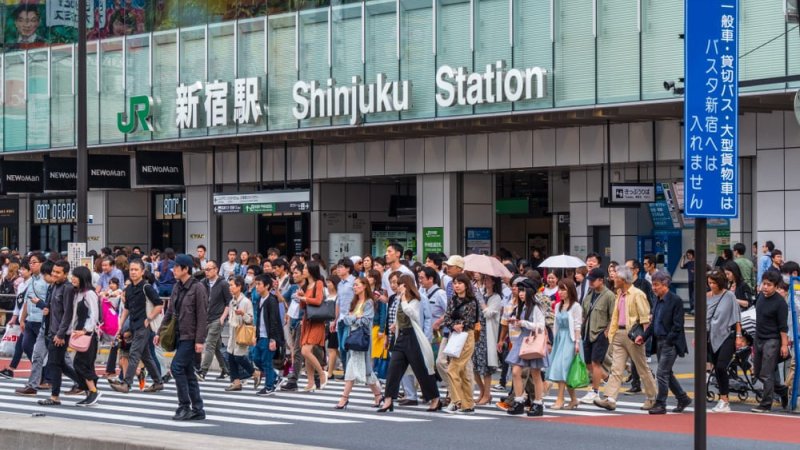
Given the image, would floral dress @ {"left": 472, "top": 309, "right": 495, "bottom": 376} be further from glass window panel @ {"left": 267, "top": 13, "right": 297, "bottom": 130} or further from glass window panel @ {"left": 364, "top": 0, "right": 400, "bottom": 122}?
glass window panel @ {"left": 267, "top": 13, "right": 297, "bottom": 130}

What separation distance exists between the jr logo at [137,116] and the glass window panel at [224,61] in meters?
2.37

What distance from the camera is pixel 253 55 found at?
3669 centimetres

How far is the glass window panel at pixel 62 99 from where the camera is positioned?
41.8 m

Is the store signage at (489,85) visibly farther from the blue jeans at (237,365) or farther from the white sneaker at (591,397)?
the white sneaker at (591,397)

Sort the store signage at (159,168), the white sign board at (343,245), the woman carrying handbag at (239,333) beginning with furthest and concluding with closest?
the store signage at (159,168) < the white sign board at (343,245) < the woman carrying handbag at (239,333)

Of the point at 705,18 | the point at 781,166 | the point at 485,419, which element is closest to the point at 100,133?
the point at 781,166

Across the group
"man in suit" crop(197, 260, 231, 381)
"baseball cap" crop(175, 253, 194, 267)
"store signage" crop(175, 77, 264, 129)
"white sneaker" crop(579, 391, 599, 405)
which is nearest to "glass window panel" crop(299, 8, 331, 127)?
"store signage" crop(175, 77, 264, 129)

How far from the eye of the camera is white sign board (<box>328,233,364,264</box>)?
39.4 metres

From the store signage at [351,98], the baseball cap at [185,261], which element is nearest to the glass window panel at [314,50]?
the store signage at [351,98]

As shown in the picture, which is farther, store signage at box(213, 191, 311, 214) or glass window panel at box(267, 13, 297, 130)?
store signage at box(213, 191, 311, 214)

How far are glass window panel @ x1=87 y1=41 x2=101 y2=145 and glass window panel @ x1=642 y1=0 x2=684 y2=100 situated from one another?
59.4 ft

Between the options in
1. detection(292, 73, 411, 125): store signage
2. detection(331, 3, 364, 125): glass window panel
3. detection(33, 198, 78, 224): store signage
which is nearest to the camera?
detection(292, 73, 411, 125): store signage

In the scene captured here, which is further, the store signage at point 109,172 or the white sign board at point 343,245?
the store signage at point 109,172

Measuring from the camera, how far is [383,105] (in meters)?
33.1
